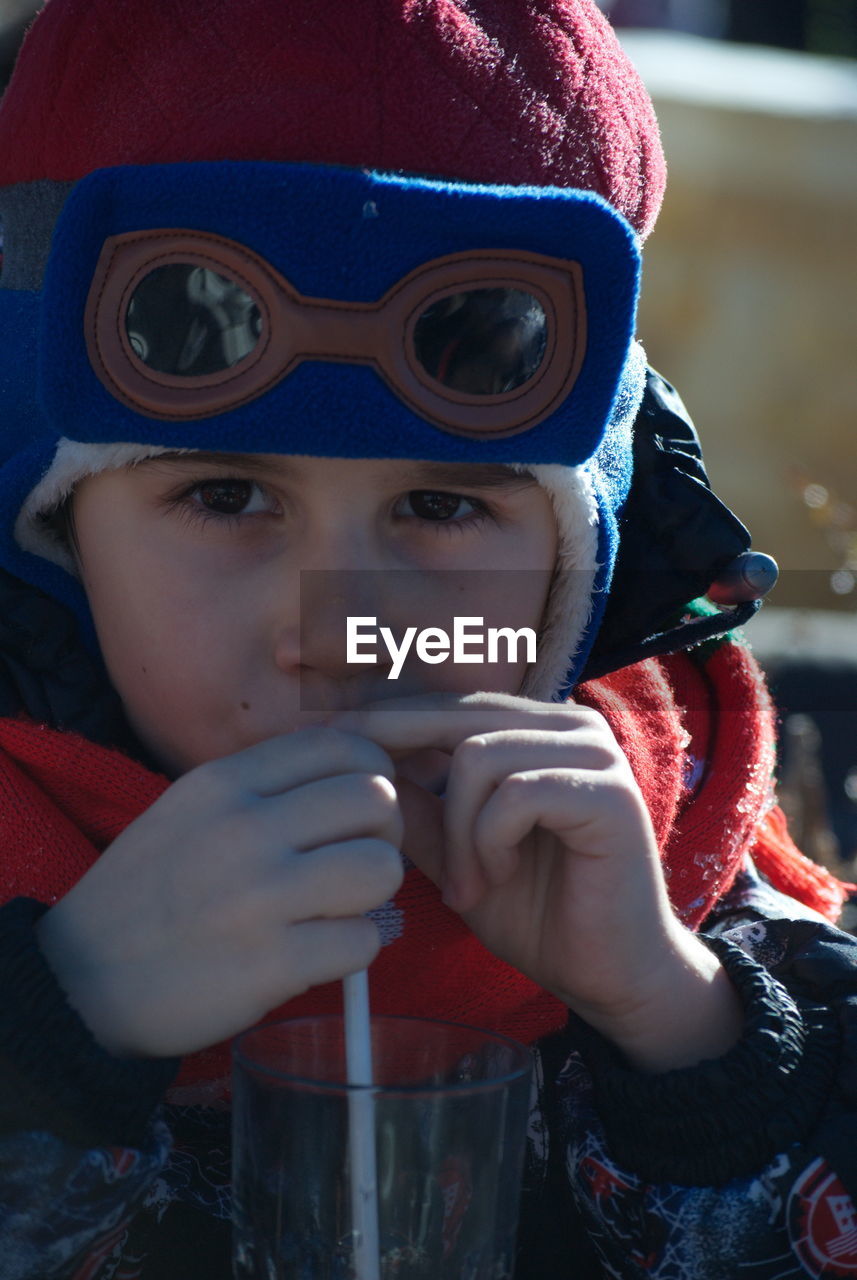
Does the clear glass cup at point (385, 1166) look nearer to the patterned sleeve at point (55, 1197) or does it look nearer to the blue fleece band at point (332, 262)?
the patterned sleeve at point (55, 1197)

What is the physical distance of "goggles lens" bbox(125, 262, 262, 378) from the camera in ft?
3.45

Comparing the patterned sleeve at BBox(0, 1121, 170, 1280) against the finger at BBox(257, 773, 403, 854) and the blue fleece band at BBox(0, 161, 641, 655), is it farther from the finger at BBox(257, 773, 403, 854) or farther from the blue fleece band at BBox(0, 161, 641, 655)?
the blue fleece band at BBox(0, 161, 641, 655)

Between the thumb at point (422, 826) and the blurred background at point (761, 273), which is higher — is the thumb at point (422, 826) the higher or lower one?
the higher one

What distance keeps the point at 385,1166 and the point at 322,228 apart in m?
0.60

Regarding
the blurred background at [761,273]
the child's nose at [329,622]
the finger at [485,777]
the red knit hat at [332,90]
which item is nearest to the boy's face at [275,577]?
the child's nose at [329,622]

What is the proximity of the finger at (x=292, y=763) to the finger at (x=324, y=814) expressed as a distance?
0.01 metres

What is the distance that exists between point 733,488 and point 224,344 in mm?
3019

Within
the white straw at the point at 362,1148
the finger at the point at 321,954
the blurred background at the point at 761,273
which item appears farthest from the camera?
the blurred background at the point at 761,273

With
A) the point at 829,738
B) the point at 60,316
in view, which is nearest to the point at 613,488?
the point at 60,316

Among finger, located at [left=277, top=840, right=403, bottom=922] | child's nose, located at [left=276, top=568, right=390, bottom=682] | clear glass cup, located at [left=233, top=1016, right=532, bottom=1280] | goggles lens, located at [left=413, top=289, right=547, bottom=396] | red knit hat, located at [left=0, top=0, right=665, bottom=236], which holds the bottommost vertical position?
clear glass cup, located at [left=233, top=1016, right=532, bottom=1280]

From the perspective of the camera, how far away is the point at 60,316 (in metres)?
1.10

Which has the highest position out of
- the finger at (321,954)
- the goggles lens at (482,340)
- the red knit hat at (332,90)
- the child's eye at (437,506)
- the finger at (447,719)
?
the red knit hat at (332,90)

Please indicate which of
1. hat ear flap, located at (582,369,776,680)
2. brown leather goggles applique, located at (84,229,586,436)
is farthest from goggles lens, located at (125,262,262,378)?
hat ear flap, located at (582,369,776,680)

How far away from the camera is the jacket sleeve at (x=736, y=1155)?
→ 1064mm
